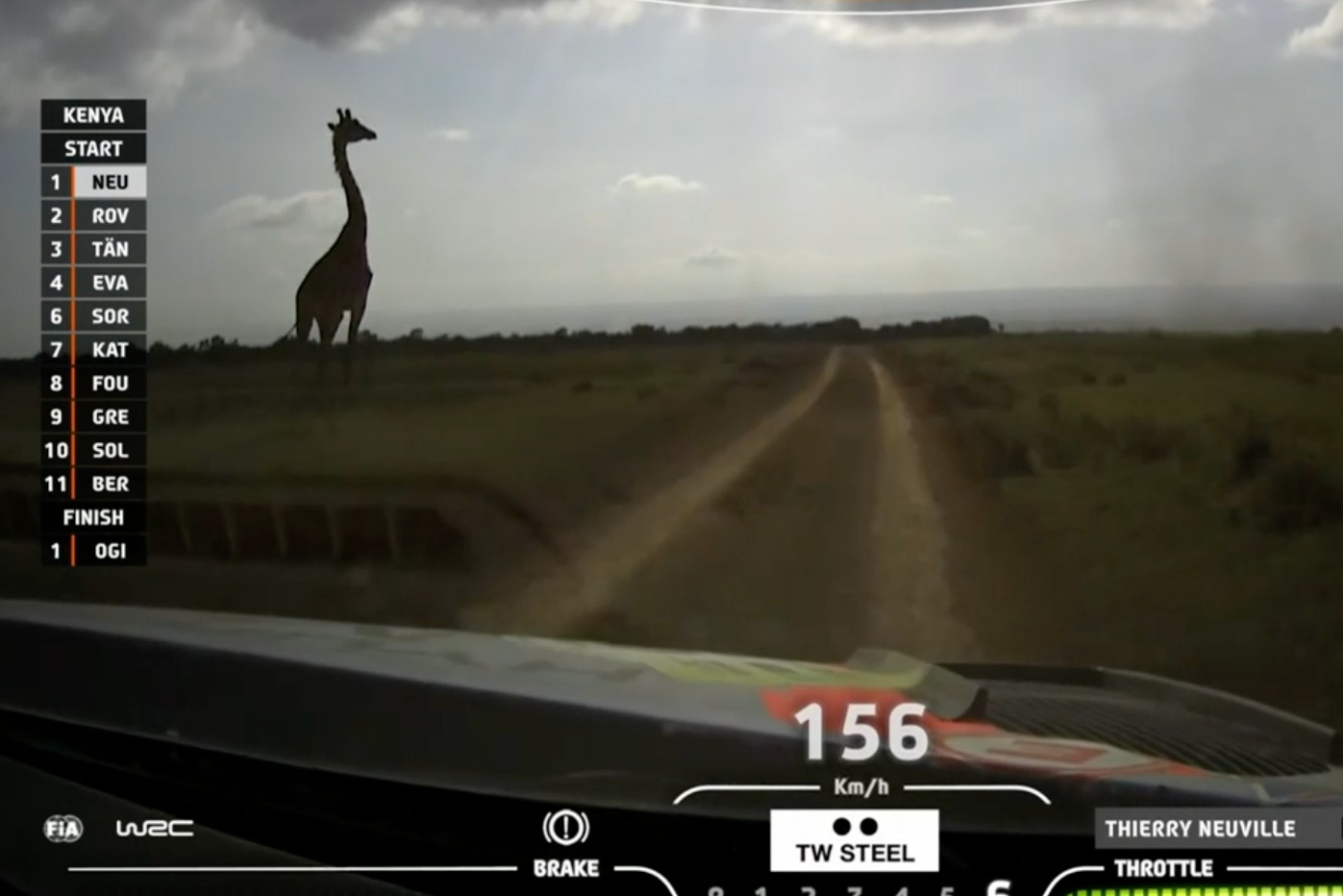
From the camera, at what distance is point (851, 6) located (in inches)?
75.1

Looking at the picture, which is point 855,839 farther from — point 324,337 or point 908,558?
point 324,337

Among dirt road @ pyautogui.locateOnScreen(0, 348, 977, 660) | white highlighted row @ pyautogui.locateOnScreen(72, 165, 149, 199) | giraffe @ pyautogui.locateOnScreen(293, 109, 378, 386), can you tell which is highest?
white highlighted row @ pyautogui.locateOnScreen(72, 165, 149, 199)

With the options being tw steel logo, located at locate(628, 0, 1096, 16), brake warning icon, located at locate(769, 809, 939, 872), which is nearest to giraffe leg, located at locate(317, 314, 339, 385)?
tw steel logo, located at locate(628, 0, 1096, 16)

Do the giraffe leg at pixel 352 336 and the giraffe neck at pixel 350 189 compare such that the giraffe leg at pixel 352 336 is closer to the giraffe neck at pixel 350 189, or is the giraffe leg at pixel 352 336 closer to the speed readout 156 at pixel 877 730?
the giraffe neck at pixel 350 189

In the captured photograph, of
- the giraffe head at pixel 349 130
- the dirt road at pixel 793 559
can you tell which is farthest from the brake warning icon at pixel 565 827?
the giraffe head at pixel 349 130

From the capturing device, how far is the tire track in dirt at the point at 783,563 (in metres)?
1.88

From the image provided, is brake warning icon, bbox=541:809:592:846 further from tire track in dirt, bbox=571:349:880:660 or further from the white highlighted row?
the white highlighted row

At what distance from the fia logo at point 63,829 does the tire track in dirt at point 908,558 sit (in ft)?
3.57

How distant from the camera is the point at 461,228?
194 cm

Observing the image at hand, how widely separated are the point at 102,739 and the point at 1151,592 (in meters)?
1.41

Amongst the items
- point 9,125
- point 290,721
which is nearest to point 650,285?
point 290,721

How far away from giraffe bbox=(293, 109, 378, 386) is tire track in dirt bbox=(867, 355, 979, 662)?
2.25 feet
